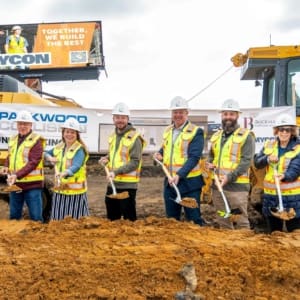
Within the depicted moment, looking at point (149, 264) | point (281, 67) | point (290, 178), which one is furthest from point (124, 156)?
point (281, 67)

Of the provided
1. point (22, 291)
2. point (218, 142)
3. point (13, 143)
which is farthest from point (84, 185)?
point (22, 291)

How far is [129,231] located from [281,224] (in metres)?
1.70

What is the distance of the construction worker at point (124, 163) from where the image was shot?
21.4 ft

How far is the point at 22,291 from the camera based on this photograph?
3.65m

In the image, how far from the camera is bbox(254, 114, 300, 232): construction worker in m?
5.48

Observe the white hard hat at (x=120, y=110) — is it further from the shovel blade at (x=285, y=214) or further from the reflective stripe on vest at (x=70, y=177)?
the shovel blade at (x=285, y=214)

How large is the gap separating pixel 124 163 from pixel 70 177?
0.67m

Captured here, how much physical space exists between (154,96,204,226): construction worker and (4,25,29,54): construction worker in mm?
24209

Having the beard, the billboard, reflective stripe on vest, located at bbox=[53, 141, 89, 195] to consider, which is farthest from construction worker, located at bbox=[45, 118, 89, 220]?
the billboard

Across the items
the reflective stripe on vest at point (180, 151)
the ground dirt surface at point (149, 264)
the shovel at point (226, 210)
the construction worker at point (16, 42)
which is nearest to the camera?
the ground dirt surface at point (149, 264)

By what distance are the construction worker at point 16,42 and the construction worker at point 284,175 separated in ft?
82.7

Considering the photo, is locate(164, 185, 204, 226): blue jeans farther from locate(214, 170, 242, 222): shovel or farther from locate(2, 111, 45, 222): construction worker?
locate(2, 111, 45, 222): construction worker

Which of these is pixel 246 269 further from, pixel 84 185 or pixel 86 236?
pixel 84 185

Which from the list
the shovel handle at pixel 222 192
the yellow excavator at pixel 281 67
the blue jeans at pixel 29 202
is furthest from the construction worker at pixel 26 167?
the yellow excavator at pixel 281 67
